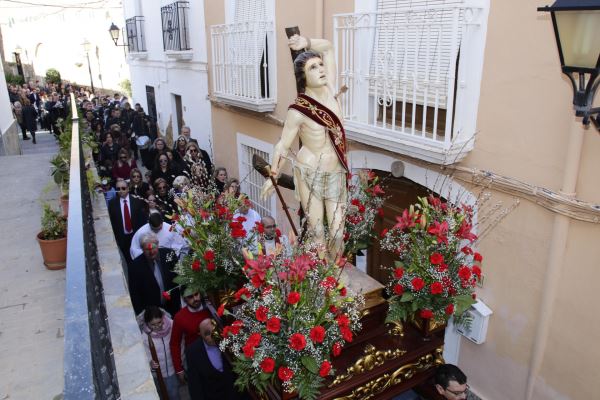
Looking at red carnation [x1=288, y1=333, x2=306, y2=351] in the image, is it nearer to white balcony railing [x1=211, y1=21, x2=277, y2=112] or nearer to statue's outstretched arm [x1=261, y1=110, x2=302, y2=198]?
statue's outstretched arm [x1=261, y1=110, x2=302, y2=198]

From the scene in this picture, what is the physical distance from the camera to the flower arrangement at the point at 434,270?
3.14 meters

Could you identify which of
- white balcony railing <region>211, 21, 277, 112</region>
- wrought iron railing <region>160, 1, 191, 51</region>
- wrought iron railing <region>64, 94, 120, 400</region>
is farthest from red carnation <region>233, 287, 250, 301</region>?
wrought iron railing <region>160, 1, 191, 51</region>

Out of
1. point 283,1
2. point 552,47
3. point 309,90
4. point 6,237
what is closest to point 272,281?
point 309,90

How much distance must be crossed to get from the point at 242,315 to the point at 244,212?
9.00 feet

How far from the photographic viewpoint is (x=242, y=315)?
2.93m

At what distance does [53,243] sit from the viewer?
4.07 meters

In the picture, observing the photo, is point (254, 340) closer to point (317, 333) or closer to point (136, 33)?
point (317, 333)

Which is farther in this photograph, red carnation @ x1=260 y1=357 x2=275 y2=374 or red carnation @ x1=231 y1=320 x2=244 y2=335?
red carnation @ x1=231 y1=320 x2=244 y2=335

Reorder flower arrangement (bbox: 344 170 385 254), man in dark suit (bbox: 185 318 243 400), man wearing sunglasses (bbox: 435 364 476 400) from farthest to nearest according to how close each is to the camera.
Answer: flower arrangement (bbox: 344 170 385 254) < man in dark suit (bbox: 185 318 243 400) < man wearing sunglasses (bbox: 435 364 476 400)

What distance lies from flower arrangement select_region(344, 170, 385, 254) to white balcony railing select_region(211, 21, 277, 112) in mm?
3545

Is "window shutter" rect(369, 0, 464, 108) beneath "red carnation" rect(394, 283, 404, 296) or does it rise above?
above

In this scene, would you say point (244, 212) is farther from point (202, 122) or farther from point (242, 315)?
point (202, 122)

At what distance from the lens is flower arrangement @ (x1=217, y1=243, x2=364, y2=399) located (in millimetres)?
2633

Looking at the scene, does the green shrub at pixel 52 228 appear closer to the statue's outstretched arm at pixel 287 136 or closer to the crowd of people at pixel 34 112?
the statue's outstretched arm at pixel 287 136
